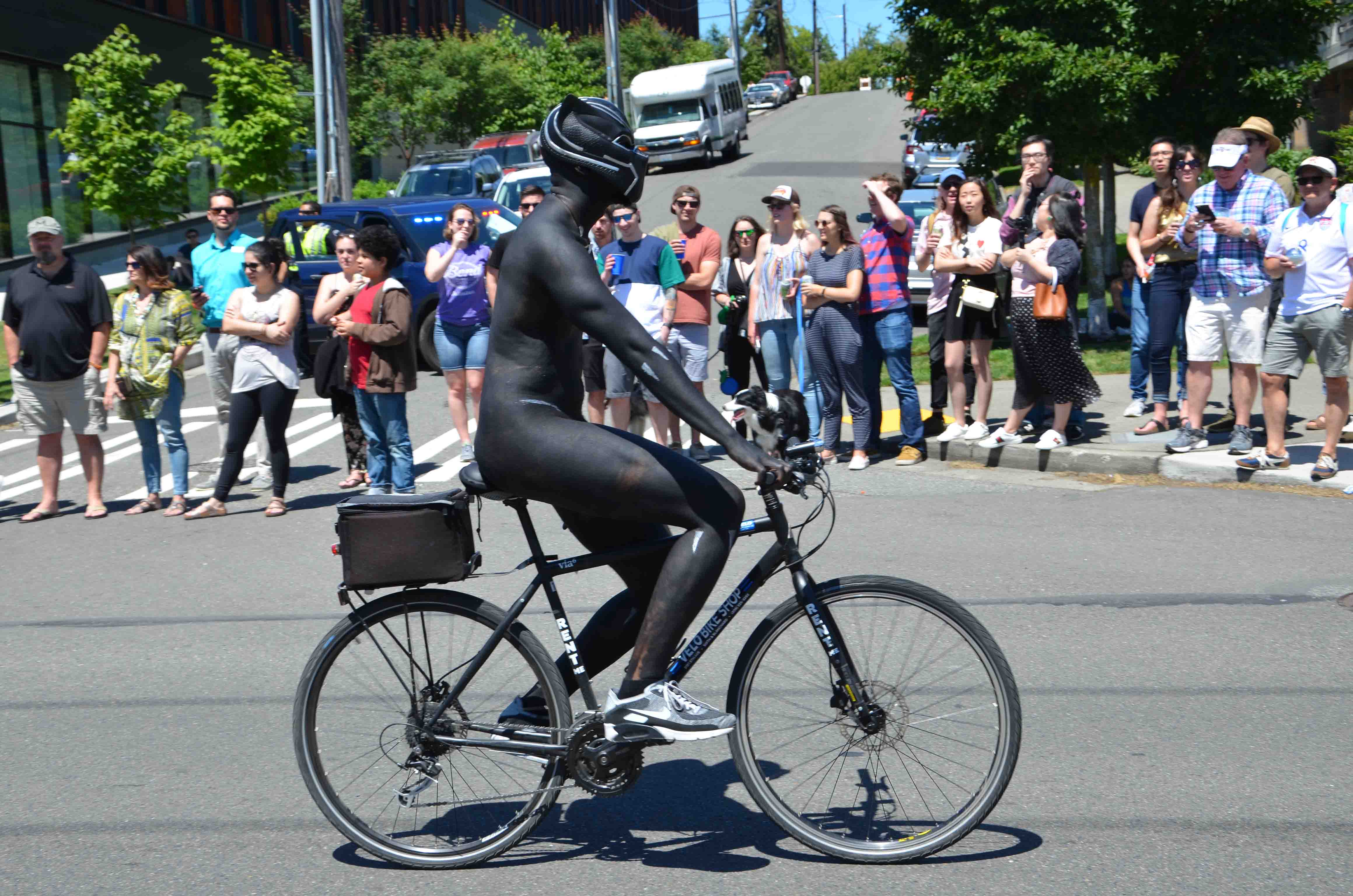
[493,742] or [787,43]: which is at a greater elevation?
[787,43]

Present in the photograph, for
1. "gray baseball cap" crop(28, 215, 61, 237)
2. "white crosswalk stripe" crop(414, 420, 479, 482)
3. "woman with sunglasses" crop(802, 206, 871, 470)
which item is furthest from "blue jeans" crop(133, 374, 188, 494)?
"woman with sunglasses" crop(802, 206, 871, 470)

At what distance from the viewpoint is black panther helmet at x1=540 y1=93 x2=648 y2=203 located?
3668 millimetres

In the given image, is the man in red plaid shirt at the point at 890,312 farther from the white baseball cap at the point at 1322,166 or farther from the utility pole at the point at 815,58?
the utility pole at the point at 815,58

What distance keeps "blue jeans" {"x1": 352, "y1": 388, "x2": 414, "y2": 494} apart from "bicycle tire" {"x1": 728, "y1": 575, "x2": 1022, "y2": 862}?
556 centimetres

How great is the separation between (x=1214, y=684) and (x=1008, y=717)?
74.0 inches

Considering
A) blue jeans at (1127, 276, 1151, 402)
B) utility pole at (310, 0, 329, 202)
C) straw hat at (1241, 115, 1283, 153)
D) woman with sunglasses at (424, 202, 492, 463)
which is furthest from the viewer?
utility pole at (310, 0, 329, 202)

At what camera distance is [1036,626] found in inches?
237

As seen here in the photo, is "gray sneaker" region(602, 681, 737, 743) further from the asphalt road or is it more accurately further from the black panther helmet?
the black panther helmet

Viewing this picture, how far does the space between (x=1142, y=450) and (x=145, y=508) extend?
284 inches

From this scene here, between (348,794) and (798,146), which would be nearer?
(348,794)

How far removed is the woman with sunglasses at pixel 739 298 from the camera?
10.8 m

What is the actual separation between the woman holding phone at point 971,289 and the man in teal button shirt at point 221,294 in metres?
5.09

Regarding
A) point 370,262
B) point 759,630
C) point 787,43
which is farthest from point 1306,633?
point 787,43

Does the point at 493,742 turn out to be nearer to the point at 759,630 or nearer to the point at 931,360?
the point at 759,630
